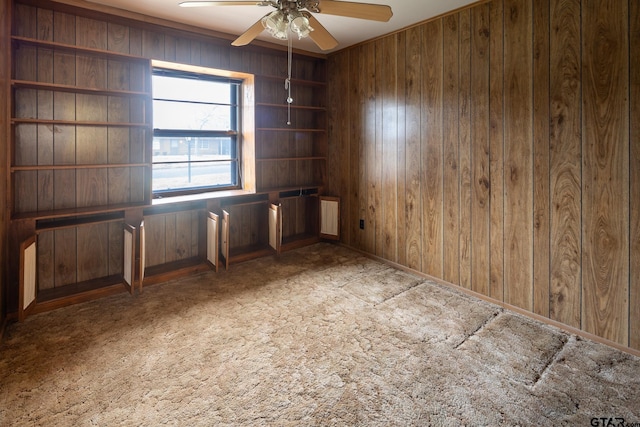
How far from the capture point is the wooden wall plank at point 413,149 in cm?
347

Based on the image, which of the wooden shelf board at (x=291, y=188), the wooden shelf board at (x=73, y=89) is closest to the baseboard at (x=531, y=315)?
the wooden shelf board at (x=291, y=188)

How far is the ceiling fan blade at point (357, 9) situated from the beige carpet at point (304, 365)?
203 cm

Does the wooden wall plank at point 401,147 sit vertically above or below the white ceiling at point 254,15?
below

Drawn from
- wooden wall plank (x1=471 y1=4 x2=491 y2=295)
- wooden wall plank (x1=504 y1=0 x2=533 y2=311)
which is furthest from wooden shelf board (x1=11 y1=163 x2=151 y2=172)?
wooden wall plank (x1=504 y1=0 x2=533 y2=311)

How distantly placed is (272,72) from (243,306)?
2792mm

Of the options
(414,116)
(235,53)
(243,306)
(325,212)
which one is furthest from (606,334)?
(235,53)

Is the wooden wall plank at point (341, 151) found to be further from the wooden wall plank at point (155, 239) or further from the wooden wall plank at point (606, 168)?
the wooden wall plank at point (606, 168)

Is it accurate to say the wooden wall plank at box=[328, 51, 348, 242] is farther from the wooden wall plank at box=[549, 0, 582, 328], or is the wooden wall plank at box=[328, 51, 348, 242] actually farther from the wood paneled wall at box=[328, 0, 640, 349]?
the wooden wall plank at box=[549, 0, 582, 328]

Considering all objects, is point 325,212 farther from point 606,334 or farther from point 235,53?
point 606,334

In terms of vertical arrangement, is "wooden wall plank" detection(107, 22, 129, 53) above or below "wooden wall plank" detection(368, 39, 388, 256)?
above

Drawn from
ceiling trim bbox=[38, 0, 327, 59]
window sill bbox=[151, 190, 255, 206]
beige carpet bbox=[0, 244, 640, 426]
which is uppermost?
ceiling trim bbox=[38, 0, 327, 59]

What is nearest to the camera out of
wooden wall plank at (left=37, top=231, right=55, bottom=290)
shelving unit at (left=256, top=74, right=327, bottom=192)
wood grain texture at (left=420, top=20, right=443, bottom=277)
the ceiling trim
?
the ceiling trim

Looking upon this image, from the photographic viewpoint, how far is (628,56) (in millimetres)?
2209

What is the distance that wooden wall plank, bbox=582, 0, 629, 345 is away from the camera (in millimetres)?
2248
